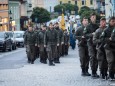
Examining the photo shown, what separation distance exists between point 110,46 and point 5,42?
1142 inches

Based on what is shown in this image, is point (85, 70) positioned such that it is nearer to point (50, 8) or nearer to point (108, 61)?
point (108, 61)

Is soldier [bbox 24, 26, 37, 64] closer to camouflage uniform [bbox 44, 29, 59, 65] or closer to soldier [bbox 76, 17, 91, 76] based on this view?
camouflage uniform [bbox 44, 29, 59, 65]

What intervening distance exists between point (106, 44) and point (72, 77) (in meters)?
2.12

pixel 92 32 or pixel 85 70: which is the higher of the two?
pixel 92 32

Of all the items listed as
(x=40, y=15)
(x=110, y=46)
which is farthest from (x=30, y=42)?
(x=40, y=15)

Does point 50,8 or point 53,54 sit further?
point 50,8

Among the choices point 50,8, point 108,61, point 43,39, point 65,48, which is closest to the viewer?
point 108,61

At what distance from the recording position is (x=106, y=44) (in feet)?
56.2

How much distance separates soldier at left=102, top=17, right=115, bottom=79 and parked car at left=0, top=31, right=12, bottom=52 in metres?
28.4

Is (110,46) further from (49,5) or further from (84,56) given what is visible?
(49,5)

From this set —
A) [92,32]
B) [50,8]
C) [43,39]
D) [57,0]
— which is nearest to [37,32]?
[43,39]

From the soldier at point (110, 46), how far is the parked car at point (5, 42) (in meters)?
28.4

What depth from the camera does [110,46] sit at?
17062 millimetres

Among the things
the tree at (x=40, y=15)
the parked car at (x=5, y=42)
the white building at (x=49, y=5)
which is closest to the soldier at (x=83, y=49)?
the parked car at (x=5, y=42)
